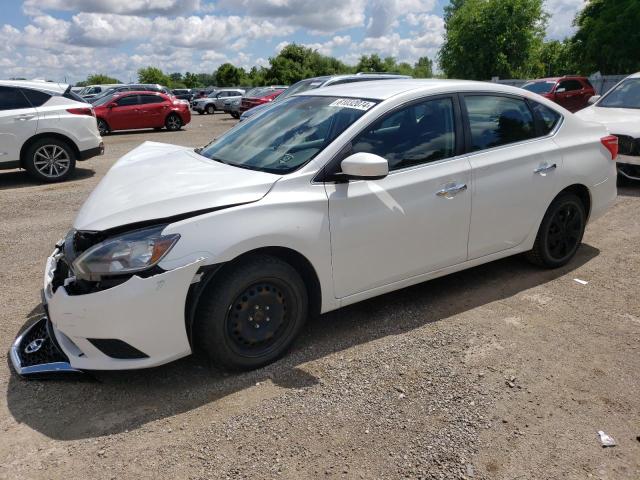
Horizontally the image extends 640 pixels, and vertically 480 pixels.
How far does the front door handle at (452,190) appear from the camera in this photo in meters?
3.70

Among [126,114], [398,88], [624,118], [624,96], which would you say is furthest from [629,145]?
[126,114]

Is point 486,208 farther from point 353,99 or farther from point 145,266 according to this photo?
point 145,266

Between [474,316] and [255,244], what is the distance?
6.12 feet

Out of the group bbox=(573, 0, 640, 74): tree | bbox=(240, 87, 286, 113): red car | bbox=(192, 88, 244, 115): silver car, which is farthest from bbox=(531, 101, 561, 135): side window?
bbox=(192, 88, 244, 115): silver car

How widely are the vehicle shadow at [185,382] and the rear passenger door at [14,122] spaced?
690cm

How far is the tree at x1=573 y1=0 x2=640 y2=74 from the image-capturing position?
92.4 ft

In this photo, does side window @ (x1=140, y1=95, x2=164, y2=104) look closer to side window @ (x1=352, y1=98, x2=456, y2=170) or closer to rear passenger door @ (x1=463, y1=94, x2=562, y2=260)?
rear passenger door @ (x1=463, y1=94, x2=562, y2=260)

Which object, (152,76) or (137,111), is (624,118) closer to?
(137,111)

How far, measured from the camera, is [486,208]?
13.0 feet

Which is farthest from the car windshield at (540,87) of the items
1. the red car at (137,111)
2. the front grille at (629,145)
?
the red car at (137,111)

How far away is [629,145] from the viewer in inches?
289

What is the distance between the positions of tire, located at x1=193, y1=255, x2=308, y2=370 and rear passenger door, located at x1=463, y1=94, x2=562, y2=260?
1.55m

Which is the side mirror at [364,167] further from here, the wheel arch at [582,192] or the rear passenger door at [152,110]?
the rear passenger door at [152,110]

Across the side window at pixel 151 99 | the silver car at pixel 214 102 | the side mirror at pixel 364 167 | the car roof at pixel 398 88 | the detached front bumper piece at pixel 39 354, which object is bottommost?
the silver car at pixel 214 102
